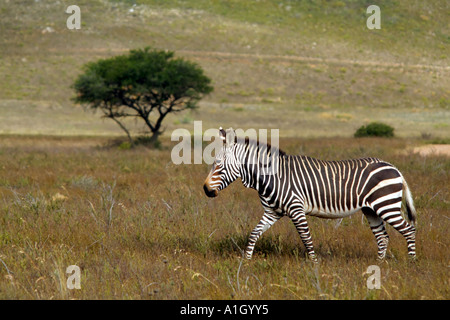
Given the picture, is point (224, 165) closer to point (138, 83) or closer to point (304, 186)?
point (304, 186)

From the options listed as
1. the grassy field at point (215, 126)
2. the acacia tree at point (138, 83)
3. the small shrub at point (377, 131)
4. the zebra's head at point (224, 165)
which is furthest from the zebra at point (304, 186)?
the small shrub at point (377, 131)

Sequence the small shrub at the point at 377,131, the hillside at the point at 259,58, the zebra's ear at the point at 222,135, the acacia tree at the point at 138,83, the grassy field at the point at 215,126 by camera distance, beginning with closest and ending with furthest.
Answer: the grassy field at the point at 215,126
the zebra's ear at the point at 222,135
the acacia tree at the point at 138,83
the small shrub at the point at 377,131
the hillside at the point at 259,58

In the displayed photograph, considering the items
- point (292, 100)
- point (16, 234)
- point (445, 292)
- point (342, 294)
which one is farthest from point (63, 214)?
point (292, 100)

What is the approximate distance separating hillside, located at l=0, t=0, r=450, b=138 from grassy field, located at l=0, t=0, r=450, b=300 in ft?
0.94

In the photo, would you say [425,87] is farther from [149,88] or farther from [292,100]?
[149,88]

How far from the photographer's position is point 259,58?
77125 mm

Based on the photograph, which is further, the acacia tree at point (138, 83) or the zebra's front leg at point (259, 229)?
the acacia tree at point (138, 83)

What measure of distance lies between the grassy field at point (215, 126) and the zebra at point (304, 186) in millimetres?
467

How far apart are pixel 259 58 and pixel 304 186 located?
236 ft

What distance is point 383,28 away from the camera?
81.8 metres

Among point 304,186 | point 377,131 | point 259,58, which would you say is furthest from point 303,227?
point 259,58

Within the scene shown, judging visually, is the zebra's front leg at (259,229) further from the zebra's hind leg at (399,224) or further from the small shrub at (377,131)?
the small shrub at (377,131)

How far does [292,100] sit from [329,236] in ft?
189

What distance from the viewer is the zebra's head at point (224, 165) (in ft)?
21.1
